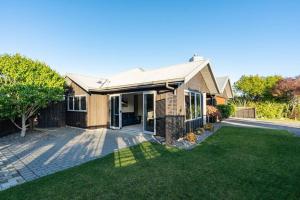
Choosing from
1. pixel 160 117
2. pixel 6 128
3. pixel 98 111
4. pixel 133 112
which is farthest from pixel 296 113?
pixel 6 128

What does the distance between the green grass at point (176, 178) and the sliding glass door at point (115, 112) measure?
194 inches

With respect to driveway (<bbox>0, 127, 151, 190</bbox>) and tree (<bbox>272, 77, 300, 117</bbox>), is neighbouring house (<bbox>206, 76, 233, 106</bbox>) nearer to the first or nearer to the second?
tree (<bbox>272, 77, 300, 117</bbox>)

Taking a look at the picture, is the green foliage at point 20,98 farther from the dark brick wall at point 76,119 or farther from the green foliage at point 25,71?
the dark brick wall at point 76,119

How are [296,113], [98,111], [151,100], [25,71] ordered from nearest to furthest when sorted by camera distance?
1. [25,71]
2. [151,100]
3. [98,111]
4. [296,113]

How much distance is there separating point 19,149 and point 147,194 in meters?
6.27

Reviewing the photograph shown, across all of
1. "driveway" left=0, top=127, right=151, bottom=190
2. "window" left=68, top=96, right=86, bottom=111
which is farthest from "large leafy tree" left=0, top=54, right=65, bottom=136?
"window" left=68, top=96, right=86, bottom=111

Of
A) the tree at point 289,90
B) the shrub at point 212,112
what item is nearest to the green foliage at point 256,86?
the tree at point 289,90

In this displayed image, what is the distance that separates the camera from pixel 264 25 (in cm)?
1121

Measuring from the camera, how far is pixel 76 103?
40.5 ft

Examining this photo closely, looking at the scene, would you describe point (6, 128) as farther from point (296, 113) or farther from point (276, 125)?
point (296, 113)

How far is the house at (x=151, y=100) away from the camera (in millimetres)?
8039

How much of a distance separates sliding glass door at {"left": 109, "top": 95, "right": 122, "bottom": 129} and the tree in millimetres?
19445

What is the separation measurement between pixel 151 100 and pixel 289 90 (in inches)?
732

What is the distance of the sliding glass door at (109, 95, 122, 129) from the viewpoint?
10.9 m
